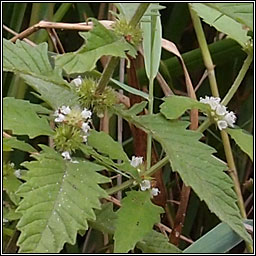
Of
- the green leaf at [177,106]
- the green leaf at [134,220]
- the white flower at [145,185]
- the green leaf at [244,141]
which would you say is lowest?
the green leaf at [134,220]

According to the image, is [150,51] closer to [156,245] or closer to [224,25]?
[224,25]

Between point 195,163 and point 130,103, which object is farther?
point 130,103

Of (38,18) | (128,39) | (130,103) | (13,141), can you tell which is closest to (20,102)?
(13,141)

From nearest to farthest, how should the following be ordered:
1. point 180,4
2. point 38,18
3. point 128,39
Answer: point 128,39 → point 38,18 → point 180,4

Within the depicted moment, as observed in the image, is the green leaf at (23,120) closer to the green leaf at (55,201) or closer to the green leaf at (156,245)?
the green leaf at (55,201)

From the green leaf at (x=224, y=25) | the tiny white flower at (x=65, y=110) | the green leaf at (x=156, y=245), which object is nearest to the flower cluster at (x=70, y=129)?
the tiny white flower at (x=65, y=110)

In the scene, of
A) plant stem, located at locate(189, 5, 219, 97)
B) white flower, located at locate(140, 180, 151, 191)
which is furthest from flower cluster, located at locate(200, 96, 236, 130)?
plant stem, located at locate(189, 5, 219, 97)

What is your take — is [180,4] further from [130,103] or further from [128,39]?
[128,39]
